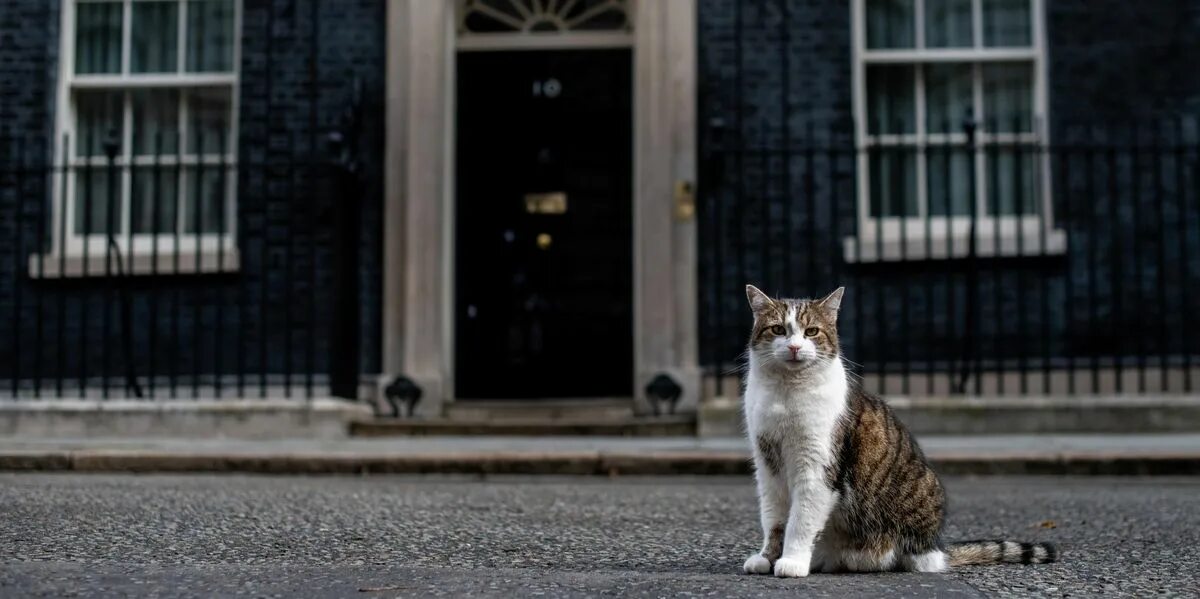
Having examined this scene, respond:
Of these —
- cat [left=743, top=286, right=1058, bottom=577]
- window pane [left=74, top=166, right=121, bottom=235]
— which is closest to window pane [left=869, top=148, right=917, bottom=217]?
window pane [left=74, top=166, right=121, bottom=235]

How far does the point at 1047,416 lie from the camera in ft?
35.2

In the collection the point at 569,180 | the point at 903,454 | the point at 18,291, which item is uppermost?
the point at 569,180

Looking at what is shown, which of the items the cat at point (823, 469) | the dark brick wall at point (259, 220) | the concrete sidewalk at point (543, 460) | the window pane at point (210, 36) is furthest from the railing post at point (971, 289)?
the cat at point (823, 469)

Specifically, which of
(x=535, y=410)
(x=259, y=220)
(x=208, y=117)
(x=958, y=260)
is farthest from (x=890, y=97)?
(x=208, y=117)

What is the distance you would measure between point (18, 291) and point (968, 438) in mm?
7131

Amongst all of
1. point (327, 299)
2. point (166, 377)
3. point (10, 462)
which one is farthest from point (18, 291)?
point (10, 462)

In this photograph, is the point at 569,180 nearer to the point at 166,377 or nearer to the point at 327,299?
the point at 327,299

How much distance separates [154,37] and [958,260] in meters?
6.53

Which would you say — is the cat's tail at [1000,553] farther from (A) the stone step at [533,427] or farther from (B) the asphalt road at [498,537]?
(A) the stone step at [533,427]

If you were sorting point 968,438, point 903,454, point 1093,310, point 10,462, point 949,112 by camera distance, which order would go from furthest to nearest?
point 949,112
point 1093,310
point 968,438
point 10,462
point 903,454

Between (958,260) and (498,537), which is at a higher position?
(958,260)

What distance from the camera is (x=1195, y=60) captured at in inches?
471

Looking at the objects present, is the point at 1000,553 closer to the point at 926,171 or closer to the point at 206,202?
the point at 926,171

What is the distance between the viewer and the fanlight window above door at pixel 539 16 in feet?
40.9
